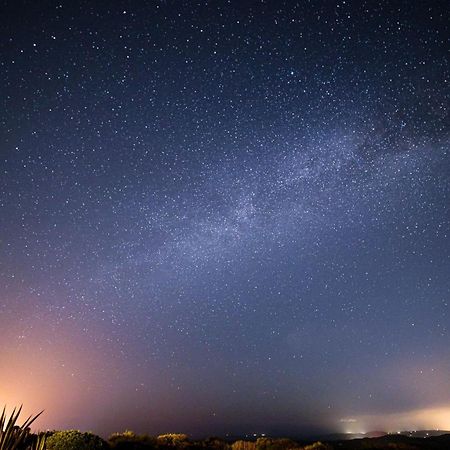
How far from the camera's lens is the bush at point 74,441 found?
41.9 feet

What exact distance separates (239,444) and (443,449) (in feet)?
27.7

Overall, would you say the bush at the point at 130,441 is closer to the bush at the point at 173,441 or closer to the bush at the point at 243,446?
the bush at the point at 173,441

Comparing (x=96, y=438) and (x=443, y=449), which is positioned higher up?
(x=96, y=438)

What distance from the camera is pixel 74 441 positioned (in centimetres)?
1325

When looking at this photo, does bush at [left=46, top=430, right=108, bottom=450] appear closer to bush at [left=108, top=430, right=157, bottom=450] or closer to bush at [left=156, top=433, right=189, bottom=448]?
bush at [left=108, top=430, right=157, bottom=450]

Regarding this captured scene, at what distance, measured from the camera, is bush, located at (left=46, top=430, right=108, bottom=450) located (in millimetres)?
12784

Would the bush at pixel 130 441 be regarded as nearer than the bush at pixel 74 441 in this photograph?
No

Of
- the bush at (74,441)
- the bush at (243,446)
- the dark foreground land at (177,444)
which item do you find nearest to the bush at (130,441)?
the dark foreground land at (177,444)

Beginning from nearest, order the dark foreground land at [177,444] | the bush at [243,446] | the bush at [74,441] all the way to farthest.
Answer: the bush at [74,441] → the dark foreground land at [177,444] → the bush at [243,446]

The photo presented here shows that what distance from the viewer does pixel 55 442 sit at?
42.3 ft

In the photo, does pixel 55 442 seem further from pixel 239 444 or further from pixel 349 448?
pixel 349 448

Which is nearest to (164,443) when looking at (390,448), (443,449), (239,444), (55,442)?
(239,444)

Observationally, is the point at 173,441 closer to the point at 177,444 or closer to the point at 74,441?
the point at 177,444

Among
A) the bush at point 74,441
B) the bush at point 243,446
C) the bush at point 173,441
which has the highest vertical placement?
the bush at point 74,441
